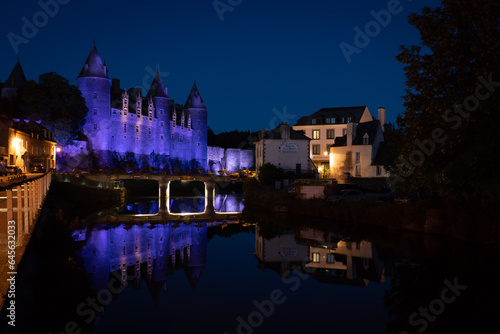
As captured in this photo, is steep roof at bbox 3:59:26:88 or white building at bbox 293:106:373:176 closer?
white building at bbox 293:106:373:176

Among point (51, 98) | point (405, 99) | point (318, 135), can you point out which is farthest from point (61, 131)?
point (405, 99)

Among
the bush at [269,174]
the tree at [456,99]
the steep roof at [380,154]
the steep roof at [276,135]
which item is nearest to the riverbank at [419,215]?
the tree at [456,99]

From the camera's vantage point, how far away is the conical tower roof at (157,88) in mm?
83744

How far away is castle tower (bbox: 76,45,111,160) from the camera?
218 feet

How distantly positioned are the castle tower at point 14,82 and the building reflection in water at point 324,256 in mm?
50803

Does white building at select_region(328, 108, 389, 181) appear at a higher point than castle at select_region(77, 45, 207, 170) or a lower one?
lower

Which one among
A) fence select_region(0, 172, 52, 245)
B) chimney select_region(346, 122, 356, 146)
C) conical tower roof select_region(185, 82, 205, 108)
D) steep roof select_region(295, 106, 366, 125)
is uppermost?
conical tower roof select_region(185, 82, 205, 108)

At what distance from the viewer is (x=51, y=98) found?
53.7 meters

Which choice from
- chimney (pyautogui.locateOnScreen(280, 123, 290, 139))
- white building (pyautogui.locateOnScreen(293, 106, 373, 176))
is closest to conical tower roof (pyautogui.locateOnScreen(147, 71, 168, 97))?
white building (pyautogui.locateOnScreen(293, 106, 373, 176))

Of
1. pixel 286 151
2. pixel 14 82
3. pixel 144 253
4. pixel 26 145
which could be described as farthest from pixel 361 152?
pixel 14 82

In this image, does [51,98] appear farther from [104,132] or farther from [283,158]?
[283,158]

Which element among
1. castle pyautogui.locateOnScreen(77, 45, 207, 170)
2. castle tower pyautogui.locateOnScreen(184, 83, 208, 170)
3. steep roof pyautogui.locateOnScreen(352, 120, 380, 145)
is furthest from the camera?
castle tower pyautogui.locateOnScreen(184, 83, 208, 170)

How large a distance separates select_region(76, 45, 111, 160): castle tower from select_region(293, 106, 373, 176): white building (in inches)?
1135

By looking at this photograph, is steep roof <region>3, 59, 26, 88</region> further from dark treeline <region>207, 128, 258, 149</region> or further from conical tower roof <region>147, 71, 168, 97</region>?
dark treeline <region>207, 128, 258, 149</region>
